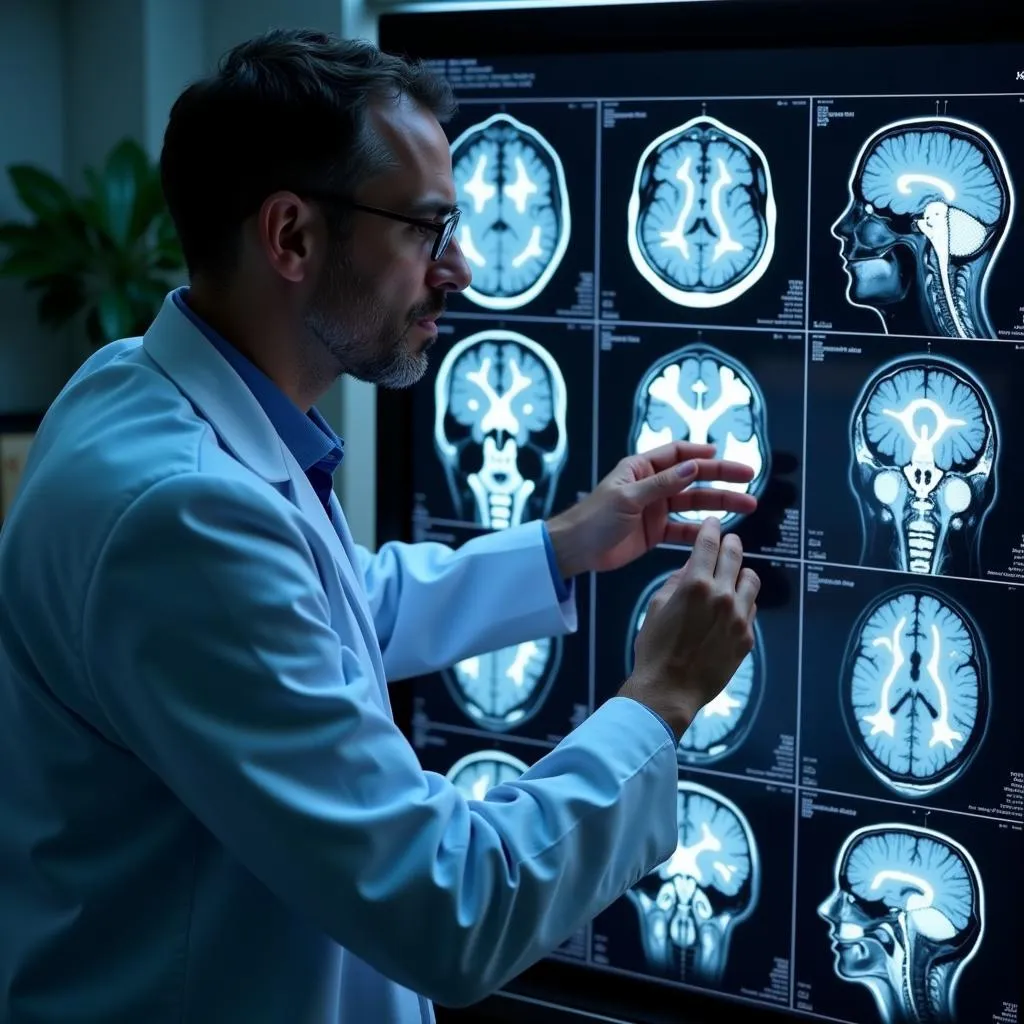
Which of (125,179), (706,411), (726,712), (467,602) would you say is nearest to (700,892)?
(726,712)

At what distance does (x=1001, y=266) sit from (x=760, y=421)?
0.97ft

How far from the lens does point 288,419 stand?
118cm

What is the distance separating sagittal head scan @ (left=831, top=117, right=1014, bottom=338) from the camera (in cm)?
136

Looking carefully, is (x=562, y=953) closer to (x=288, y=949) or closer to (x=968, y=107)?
(x=288, y=949)

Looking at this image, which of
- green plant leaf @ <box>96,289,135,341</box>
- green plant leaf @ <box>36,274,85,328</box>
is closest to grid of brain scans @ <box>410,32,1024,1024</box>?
green plant leaf @ <box>96,289,135,341</box>

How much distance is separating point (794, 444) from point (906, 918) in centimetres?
51

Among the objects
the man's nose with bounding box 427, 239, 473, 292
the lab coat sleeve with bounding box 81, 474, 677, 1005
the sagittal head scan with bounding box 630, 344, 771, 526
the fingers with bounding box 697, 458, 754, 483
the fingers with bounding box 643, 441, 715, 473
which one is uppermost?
the man's nose with bounding box 427, 239, 473, 292

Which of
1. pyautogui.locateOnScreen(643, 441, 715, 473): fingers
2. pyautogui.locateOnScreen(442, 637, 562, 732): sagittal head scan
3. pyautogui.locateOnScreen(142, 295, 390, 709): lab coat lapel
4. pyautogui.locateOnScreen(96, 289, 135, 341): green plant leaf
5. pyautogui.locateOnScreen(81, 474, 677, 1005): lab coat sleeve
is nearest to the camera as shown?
pyautogui.locateOnScreen(81, 474, 677, 1005): lab coat sleeve

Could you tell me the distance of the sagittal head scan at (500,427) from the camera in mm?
1667

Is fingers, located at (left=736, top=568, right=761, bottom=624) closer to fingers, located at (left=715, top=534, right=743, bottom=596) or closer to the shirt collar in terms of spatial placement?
fingers, located at (left=715, top=534, right=743, bottom=596)

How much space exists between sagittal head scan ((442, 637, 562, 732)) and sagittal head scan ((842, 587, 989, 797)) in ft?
1.25

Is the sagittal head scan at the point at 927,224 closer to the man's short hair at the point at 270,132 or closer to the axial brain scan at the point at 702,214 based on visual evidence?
the axial brain scan at the point at 702,214

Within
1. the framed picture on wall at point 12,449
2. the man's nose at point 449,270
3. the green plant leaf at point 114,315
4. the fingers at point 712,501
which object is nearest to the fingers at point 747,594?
the fingers at point 712,501

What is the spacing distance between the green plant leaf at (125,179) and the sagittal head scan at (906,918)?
135 centimetres
